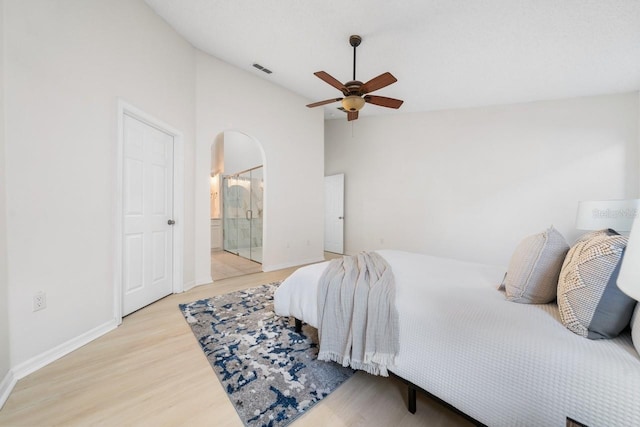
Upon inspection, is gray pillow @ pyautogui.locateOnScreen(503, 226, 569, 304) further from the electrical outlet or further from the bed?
the electrical outlet

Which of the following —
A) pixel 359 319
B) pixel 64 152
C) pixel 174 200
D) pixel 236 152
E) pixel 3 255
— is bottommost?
pixel 359 319

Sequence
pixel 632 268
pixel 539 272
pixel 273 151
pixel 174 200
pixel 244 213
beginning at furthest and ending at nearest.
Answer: pixel 244 213 < pixel 273 151 < pixel 174 200 < pixel 539 272 < pixel 632 268

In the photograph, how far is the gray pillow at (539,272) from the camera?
1198mm

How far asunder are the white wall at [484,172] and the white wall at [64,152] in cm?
413

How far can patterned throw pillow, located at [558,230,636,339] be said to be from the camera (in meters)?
0.88

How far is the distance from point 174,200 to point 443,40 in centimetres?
361

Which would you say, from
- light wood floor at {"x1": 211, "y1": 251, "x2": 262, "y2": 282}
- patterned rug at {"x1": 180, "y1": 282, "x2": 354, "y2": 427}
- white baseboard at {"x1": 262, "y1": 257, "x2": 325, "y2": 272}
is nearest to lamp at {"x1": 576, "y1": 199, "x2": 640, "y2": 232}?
patterned rug at {"x1": 180, "y1": 282, "x2": 354, "y2": 427}

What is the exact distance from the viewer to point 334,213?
582 cm

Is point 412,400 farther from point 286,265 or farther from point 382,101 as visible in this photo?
point 286,265

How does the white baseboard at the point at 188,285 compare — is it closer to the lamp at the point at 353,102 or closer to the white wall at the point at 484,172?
the lamp at the point at 353,102

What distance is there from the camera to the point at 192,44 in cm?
310

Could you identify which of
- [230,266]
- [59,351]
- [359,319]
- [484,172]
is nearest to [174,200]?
[59,351]

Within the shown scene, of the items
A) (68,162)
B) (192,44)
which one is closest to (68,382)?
(68,162)

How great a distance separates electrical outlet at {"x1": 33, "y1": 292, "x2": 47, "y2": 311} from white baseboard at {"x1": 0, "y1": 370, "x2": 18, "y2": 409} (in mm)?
354
